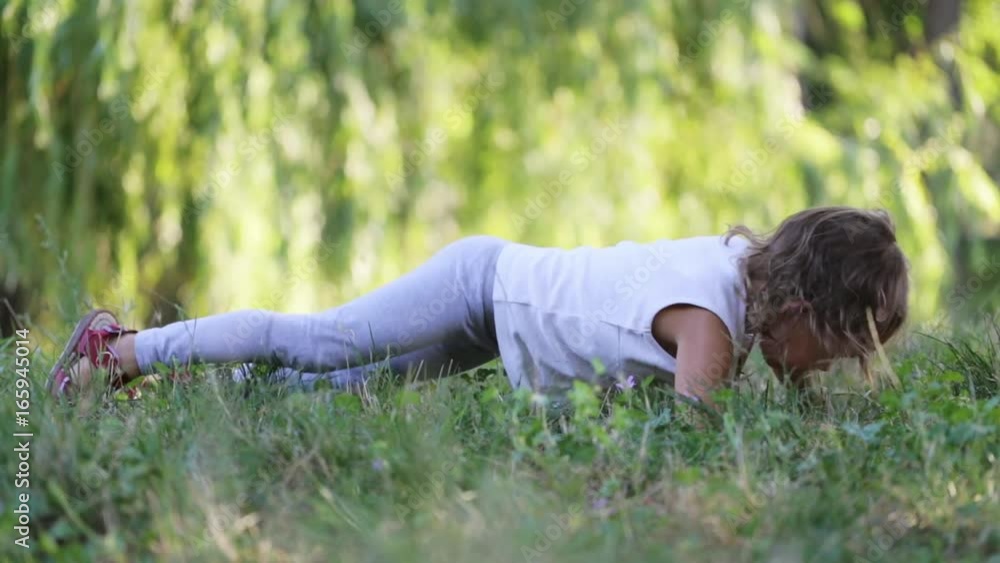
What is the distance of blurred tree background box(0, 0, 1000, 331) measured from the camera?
403 centimetres

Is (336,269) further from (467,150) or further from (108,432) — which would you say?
(108,432)

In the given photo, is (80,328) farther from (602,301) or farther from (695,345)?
(695,345)

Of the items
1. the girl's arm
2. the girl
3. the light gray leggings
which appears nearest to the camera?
the girl's arm

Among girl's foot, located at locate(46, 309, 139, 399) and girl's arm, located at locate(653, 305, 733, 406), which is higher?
girl's foot, located at locate(46, 309, 139, 399)

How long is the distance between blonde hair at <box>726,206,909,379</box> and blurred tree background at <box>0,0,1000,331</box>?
6.44 ft

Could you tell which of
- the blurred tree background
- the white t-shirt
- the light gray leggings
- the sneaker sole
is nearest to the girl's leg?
the light gray leggings

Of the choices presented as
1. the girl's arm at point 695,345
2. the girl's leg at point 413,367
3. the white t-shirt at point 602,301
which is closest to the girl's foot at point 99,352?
the girl's leg at point 413,367

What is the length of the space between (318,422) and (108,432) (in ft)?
1.04

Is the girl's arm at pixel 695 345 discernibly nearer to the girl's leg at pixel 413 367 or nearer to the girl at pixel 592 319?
the girl at pixel 592 319

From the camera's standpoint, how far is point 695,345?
2221 millimetres

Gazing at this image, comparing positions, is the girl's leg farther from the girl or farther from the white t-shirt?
the white t-shirt

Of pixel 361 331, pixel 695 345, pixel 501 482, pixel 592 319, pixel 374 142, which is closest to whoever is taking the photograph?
pixel 501 482

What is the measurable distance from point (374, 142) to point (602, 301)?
1.92m

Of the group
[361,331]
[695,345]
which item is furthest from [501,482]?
[361,331]
